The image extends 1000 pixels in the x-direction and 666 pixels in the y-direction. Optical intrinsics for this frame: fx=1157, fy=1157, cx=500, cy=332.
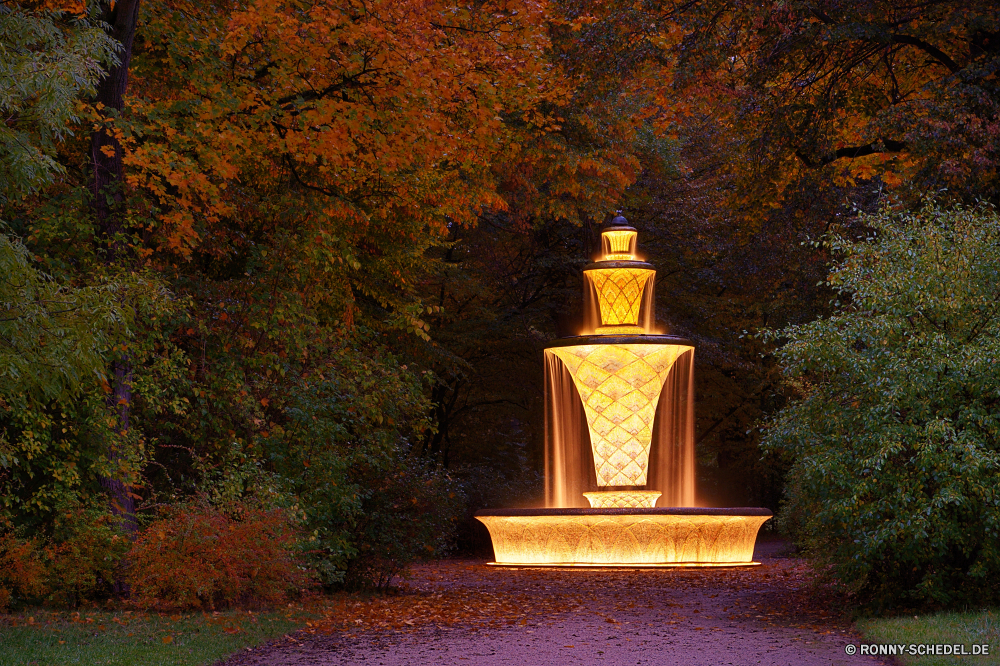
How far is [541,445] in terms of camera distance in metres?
28.8

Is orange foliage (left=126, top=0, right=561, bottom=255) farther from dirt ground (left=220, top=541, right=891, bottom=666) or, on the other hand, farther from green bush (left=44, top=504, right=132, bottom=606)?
dirt ground (left=220, top=541, right=891, bottom=666)

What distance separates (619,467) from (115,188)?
9.30 meters

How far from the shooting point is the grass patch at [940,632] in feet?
24.4

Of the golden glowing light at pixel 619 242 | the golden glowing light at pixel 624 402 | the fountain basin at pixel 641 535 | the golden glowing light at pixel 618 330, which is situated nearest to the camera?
the fountain basin at pixel 641 535

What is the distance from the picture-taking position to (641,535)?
16922mm

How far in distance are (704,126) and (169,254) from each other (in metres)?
13.6

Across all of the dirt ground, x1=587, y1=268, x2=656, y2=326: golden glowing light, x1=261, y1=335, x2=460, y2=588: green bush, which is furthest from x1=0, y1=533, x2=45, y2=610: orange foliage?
x1=587, y1=268, x2=656, y2=326: golden glowing light

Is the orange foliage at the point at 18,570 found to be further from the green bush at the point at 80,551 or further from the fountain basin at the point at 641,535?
the fountain basin at the point at 641,535

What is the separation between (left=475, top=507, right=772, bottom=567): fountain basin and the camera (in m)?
16.8

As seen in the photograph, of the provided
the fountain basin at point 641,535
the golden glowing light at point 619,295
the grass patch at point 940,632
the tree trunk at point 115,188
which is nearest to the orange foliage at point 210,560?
the tree trunk at point 115,188

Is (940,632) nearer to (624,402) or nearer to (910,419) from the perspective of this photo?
(910,419)

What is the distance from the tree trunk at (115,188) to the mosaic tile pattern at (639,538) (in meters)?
7.16

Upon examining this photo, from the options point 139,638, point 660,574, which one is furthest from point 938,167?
point 139,638

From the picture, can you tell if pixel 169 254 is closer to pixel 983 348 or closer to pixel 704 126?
pixel 983 348
